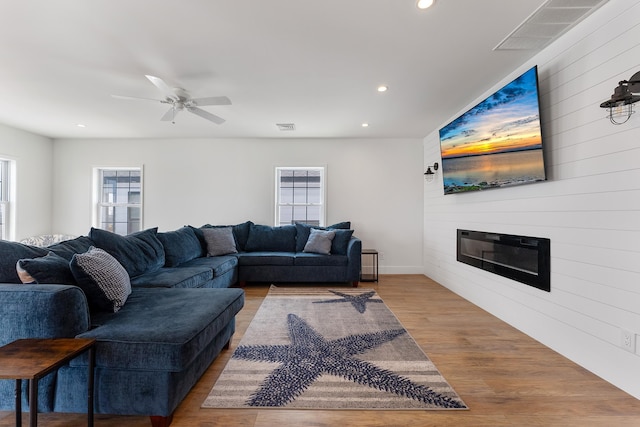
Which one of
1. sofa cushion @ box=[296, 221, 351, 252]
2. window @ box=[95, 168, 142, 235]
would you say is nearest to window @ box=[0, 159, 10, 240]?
window @ box=[95, 168, 142, 235]

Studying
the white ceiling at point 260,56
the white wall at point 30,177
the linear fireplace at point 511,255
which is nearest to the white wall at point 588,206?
the linear fireplace at point 511,255

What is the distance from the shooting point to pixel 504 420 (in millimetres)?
1554

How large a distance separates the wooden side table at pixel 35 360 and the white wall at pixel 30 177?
4981 mm

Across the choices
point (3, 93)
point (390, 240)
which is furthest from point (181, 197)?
point (390, 240)

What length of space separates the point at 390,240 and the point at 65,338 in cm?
462

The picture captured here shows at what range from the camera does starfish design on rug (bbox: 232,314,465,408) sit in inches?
68.5

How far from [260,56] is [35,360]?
2511 millimetres

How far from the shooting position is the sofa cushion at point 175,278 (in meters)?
2.63

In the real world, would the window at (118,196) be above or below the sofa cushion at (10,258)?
above

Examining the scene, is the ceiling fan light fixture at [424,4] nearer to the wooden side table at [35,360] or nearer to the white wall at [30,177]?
the wooden side table at [35,360]

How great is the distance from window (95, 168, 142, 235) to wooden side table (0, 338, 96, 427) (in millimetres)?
4747

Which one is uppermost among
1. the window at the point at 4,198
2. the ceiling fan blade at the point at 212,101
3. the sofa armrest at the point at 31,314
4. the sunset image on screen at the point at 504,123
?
the ceiling fan blade at the point at 212,101

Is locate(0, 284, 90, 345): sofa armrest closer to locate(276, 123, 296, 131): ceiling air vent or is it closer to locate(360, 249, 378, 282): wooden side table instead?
locate(276, 123, 296, 131): ceiling air vent

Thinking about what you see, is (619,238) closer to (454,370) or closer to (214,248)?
(454,370)
